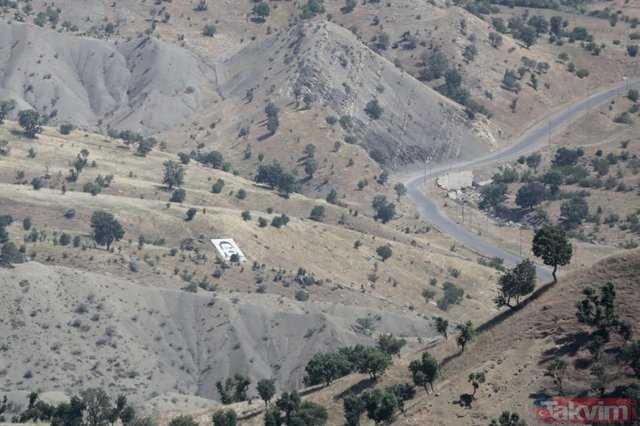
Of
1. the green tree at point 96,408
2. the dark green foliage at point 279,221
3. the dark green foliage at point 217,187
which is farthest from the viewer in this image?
the dark green foliage at point 217,187

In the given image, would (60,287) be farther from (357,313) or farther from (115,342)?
(357,313)

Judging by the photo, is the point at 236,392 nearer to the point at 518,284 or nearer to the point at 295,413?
the point at 295,413

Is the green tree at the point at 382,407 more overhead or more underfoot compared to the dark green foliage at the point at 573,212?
more overhead

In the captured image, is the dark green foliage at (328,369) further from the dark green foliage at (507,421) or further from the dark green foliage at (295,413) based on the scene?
the dark green foliage at (507,421)

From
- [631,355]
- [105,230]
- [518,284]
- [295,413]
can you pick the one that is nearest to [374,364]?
[295,413]

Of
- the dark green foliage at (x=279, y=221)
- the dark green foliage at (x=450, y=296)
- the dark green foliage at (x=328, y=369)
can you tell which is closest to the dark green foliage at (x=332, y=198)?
the dark green foliage at (x=279, y=221)

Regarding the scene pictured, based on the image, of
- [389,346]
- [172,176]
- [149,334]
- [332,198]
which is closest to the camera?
[389,346]
